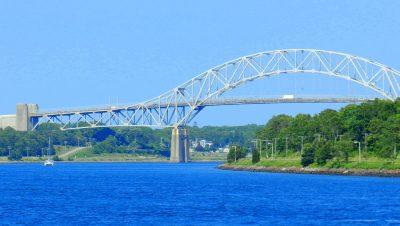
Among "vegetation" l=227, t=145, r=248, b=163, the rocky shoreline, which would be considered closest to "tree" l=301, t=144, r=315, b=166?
the rocky shoreline

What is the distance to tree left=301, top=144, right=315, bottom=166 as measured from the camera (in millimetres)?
129125

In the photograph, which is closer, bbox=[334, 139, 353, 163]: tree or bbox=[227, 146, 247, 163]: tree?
bbox=[334, 139, 353, 163]: tree

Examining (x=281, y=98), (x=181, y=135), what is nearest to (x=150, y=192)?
(x=281, y=98)

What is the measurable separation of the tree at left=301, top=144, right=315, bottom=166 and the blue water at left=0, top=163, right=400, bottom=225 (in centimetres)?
1924

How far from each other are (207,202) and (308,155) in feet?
170

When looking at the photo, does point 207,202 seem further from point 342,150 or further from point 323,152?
point 323,152

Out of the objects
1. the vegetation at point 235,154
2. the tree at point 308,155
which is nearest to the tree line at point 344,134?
the tree at point 308,155

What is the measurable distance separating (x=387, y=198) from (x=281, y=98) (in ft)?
342

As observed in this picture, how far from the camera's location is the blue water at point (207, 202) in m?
65.9

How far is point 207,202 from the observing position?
260 ft

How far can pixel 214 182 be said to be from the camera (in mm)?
109438

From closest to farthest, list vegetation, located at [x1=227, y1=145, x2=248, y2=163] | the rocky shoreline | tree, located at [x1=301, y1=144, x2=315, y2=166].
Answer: the rocky shoreline, tree, located at [x1=301, y1=144, x2=315, y2=166], vegetation, located at [x1=227, y1=145, x2=248, y2=163]

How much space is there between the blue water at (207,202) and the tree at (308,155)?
63.1ft

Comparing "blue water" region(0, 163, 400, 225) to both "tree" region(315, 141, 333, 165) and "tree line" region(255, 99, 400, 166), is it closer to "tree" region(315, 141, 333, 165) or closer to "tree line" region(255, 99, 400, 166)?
"tree line" region(255, 99, 400, 166)
